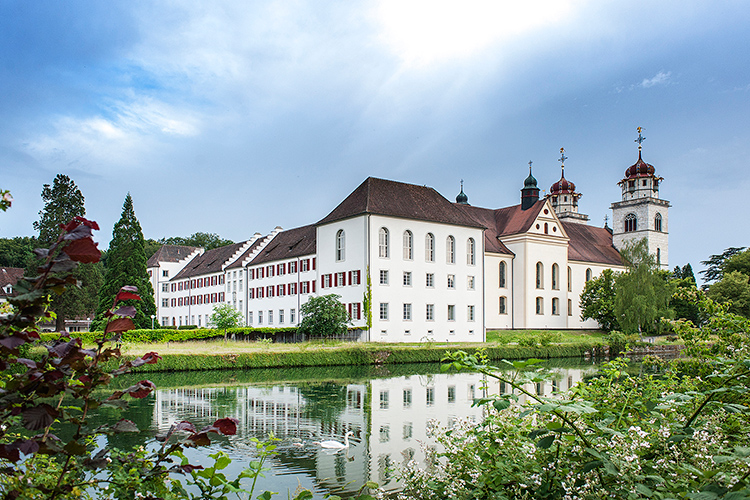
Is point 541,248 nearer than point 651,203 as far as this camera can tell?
Yes

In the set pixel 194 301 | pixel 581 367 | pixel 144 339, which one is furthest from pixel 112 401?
pixel 194 301

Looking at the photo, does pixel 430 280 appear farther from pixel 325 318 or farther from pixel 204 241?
pixel 204 241

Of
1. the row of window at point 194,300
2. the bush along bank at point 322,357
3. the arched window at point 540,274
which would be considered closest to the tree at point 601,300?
the arched window at point 540,274

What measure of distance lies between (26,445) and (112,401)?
361 mm

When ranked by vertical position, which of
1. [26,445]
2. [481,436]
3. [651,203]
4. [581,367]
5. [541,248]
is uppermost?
[651,203]

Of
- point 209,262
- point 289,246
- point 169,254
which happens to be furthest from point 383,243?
point 169,254

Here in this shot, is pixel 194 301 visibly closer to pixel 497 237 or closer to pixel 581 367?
pixel 497 237

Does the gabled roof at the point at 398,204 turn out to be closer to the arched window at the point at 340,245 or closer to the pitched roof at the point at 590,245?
the arched window at the point at 340,245

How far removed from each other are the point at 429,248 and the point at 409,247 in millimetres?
1955

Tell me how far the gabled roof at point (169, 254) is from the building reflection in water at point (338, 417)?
196 ft

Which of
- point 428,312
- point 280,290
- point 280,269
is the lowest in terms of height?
point 428,312

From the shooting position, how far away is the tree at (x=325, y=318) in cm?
4094

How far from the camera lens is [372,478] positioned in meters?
8.66

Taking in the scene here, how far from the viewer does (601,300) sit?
186 feet
